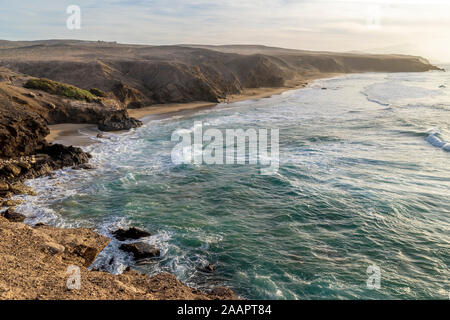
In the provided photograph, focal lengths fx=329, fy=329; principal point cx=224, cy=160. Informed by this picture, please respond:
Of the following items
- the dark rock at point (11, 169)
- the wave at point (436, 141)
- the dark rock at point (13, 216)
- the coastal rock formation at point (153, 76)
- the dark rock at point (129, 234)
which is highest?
the coastal rock formation at point (153, 76)

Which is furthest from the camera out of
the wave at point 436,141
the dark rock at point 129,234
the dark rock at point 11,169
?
the wave at point 436,141

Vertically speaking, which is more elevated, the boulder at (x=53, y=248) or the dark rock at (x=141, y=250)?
the boulder at (x=53, y=248)

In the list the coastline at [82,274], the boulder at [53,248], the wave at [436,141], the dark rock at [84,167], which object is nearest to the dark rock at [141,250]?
the coastline at [82,274]

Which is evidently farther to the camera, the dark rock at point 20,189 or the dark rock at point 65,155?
the dark rock at point 65,155

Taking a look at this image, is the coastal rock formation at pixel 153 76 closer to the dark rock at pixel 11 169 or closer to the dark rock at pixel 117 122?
the dark rock at pixel 117 122

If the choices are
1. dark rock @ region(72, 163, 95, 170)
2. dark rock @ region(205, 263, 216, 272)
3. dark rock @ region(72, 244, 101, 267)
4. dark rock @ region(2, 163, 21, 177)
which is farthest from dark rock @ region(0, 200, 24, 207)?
dark rock @ region(205, 263, 216, 272)

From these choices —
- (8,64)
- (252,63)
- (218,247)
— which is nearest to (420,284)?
(218,247)
